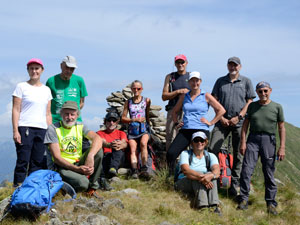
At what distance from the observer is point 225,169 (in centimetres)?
971

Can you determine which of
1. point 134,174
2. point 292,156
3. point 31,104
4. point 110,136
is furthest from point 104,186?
point 292,156

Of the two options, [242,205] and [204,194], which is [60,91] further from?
[242,205]

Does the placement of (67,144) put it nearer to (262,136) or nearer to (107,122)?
(107,122)

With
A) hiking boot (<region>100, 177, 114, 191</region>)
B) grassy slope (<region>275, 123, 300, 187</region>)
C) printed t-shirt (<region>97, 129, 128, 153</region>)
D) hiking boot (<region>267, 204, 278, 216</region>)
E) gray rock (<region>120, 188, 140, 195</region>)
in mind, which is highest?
printed t-shirt (<region>97, 129, 128, 153</region>)

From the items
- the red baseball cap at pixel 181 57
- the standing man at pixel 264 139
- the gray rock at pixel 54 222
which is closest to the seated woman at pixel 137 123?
the red baseball cap at pixel 181 57

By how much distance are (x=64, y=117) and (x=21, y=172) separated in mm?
1894

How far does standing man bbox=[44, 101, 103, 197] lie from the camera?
24.6 feet

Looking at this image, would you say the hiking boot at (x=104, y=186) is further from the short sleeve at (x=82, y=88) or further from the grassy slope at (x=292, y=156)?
the grassy slope at (x=292, y=156)

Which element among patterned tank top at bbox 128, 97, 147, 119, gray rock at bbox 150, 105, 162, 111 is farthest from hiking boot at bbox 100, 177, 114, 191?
gray rock at bbox 150, 105, 162, 111

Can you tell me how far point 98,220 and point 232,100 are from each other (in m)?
4.62

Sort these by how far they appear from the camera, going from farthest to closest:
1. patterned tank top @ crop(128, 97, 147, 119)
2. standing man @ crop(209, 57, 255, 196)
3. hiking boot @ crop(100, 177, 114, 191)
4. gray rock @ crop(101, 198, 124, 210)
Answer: patterned tank top @ crop(128, 97, 147, 119)
standing man @ crop(209, 57, 255, 196)
hiking boot @ crop(100, 177, 114, 191)
gray rock @ crop(101, 198, 124, 210)

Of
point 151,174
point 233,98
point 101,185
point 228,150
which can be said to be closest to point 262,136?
point 233,98

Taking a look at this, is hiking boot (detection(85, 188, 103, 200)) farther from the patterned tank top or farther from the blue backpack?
the patterned tank top

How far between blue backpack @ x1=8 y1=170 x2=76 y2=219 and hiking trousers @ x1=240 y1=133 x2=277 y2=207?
432 centimetres
